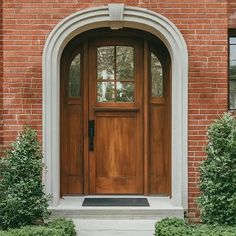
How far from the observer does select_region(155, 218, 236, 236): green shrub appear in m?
5.86

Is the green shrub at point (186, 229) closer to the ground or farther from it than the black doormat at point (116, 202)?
closer to the ground

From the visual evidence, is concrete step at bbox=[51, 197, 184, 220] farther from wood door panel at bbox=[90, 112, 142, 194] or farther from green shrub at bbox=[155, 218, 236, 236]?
wood door panel at bbox=[90, 112, 142, 194]

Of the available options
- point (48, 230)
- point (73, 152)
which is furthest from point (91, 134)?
point (48, 230)

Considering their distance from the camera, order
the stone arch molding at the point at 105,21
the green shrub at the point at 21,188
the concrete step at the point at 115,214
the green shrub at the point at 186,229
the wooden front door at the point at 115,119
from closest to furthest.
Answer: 1. the green shrub at the point at 186,229
2. the green shrub at the point at 21,188
3. the concrete step at the point at 115,214
4. the stone arch molding at the point at 105,21
5. the wooden front door at the point at 115,119

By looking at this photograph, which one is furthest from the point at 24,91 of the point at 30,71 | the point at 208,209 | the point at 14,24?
the point at 208,209

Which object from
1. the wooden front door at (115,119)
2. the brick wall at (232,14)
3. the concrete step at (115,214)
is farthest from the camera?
the wooden front door at (115,119)

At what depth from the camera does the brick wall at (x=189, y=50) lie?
7.33 m

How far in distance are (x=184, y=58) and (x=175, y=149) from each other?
136 centimetres

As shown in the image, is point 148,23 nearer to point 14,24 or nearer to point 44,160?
point 14,24

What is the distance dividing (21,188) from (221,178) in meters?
2.56

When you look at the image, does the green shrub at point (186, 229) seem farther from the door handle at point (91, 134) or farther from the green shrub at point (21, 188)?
the door handle at point (91, 134)

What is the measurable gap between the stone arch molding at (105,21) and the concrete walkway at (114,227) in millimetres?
581

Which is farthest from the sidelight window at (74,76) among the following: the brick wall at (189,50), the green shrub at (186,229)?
the green shrub at (186,229)

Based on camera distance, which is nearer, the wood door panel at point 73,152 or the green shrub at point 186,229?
the green shrub at point 186,229
